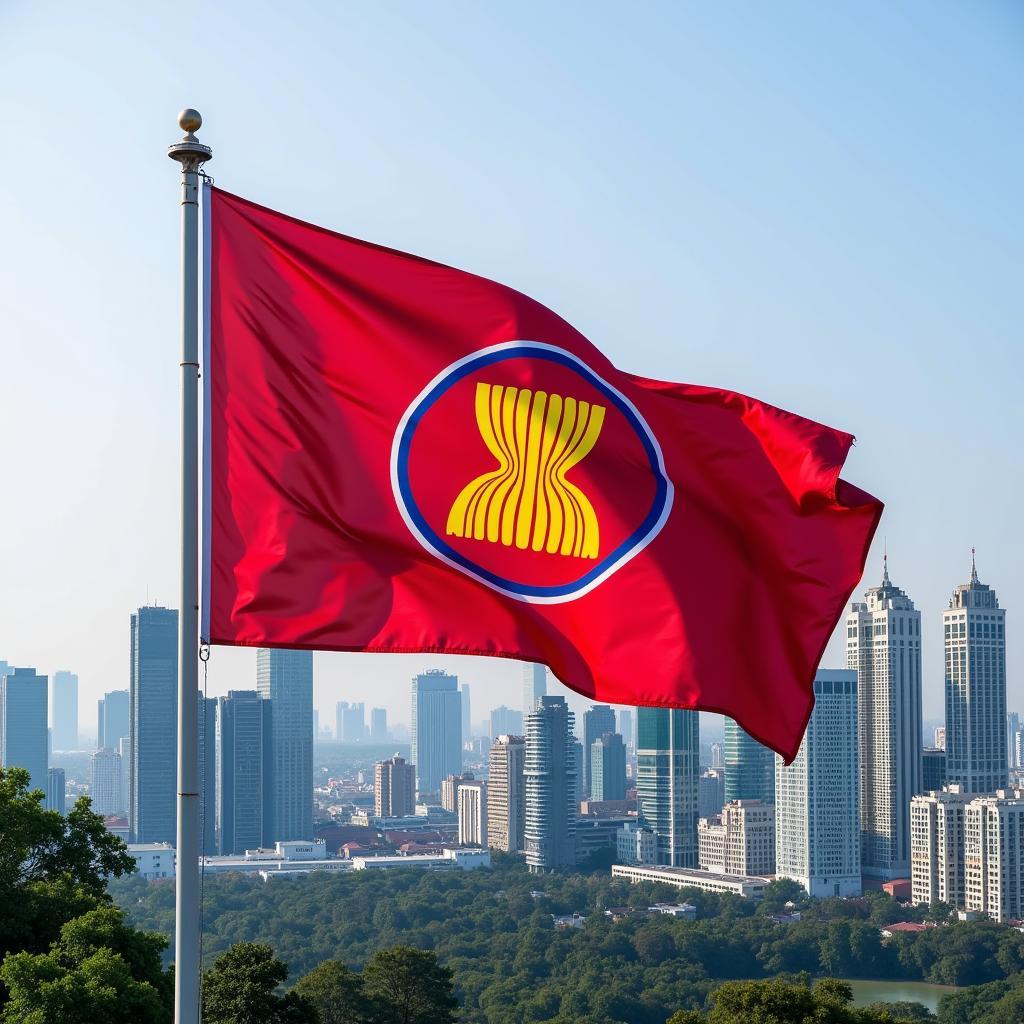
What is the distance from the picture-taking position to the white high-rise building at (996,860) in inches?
2685

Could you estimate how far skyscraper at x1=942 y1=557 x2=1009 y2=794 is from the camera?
91.6m

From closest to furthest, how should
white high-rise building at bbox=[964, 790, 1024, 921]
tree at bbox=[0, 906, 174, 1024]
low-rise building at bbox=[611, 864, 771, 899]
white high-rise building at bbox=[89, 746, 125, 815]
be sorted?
1. tree at bbox=[0, 906, 174, 1024]
2. white high-rise building at bbox=[964, 790, 1024, 921]
3. low-rise building at bbox=[611, 864, 771, 899]
4. white high-rise building at bbox=[89, 746, 125, 815]

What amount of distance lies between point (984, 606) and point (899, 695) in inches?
279

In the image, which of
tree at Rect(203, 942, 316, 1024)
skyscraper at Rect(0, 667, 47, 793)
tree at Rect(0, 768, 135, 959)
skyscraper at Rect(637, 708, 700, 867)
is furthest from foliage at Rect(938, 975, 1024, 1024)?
skyscraper at Rect(0, 667, 47, 793)

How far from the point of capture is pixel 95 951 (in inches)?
439

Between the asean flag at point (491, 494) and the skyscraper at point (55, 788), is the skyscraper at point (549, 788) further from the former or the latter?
the asean flag at point (491, 494)

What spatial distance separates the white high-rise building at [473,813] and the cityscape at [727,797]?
198mm

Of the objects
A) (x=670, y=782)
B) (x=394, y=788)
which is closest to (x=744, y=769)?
(x=670, y=782)

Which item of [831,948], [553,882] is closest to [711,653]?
[831,948]

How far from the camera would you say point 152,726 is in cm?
11338

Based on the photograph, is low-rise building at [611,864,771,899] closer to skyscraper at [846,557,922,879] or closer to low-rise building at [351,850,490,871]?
low-rise building at [351,850,490,871]

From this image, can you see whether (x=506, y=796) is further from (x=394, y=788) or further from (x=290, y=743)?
(x=394, y=788)

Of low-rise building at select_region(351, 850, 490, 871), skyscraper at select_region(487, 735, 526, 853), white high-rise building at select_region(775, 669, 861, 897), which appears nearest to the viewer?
white high-rise building at select_region(775, 669, 861, 897)

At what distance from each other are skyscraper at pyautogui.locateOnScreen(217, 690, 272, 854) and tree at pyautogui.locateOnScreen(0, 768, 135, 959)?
96259 mm
